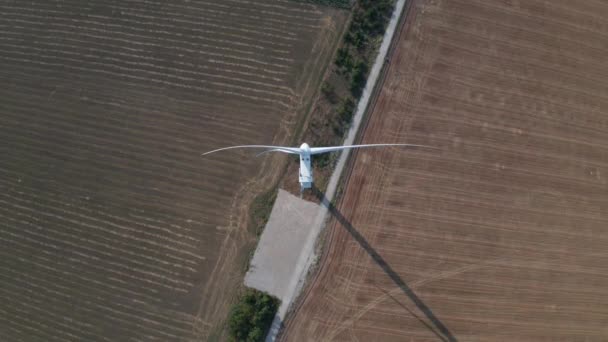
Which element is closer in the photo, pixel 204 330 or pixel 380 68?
pixel 204 330

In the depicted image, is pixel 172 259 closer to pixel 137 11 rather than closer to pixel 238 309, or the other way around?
pixel 238 309

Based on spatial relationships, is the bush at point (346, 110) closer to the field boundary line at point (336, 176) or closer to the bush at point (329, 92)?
the field boundary line at point (336, 176)

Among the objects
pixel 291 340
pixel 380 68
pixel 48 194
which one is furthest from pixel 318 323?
pixel 48 194

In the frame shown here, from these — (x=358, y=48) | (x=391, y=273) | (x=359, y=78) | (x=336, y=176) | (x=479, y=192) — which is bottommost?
(x=391, y=273)

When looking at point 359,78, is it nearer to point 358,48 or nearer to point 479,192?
point 358,48

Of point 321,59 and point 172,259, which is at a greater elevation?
point 321,59

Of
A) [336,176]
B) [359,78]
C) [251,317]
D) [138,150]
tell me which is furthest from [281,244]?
[359,78]
